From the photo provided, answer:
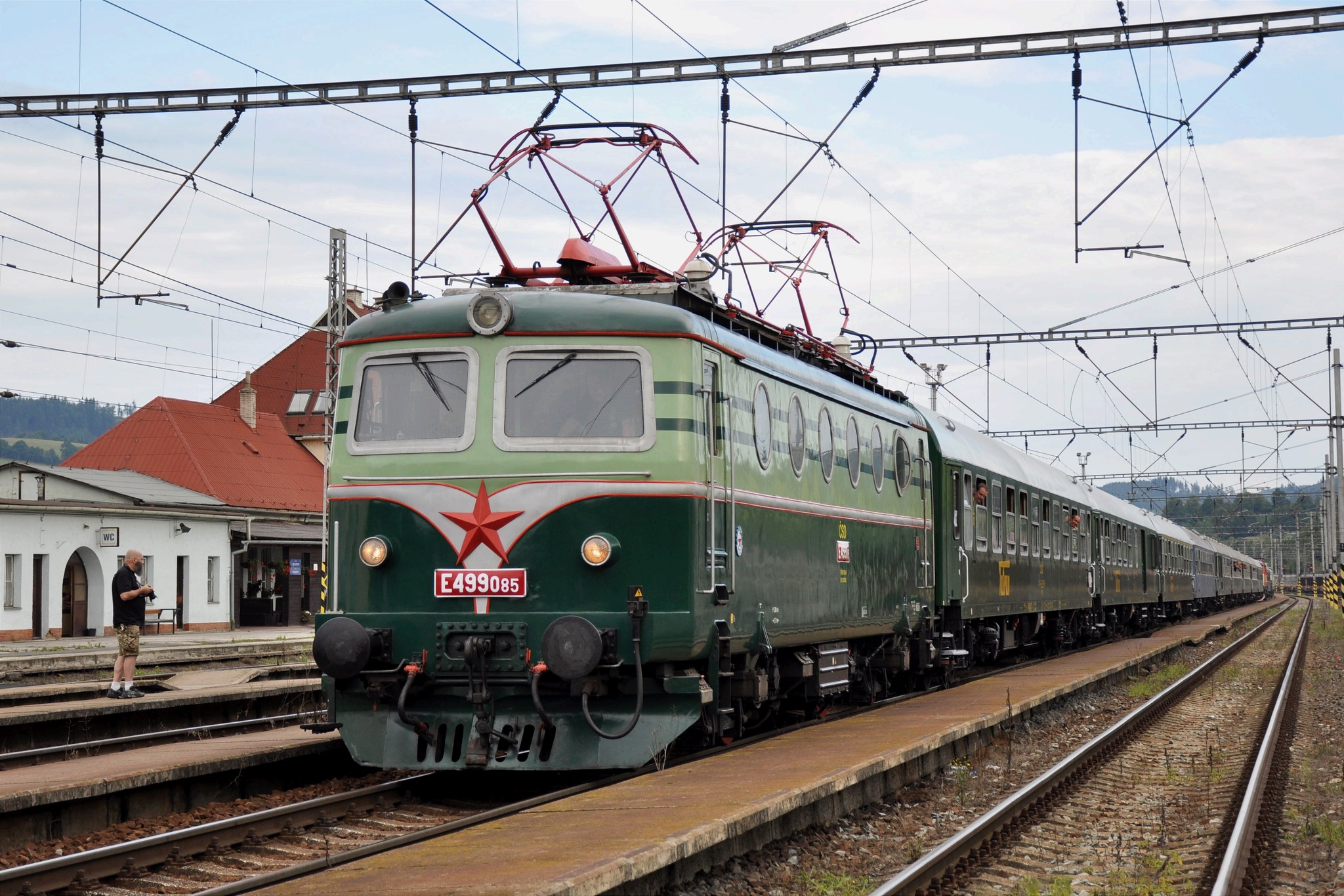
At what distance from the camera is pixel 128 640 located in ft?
52.7

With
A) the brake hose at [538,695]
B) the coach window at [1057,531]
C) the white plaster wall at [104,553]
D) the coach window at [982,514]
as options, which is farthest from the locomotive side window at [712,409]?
the white plaster wall at [104,553]

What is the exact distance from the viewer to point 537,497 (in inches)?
396

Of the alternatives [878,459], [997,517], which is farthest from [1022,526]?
[878,459]

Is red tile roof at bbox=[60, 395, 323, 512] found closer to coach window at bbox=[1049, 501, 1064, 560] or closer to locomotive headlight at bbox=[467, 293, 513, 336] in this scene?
coach window at bbox=[1049, 501, 1064, 560]

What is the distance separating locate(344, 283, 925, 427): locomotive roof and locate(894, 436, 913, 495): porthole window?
179 inches

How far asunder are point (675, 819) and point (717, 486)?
3254 millimetres

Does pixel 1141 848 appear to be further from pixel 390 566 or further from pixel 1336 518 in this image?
pixel 1336 518

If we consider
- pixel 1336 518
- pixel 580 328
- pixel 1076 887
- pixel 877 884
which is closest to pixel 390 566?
pixel 580 328

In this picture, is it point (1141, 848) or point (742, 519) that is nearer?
point (1141, 848)

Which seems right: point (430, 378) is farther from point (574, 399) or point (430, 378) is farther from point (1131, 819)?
point (1131, 819)

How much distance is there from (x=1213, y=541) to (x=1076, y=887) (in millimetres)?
61240

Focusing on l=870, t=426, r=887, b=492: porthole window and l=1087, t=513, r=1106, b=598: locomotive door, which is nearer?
l=870, t=426, r=887, b=492: porthole window

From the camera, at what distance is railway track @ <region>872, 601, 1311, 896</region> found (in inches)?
335

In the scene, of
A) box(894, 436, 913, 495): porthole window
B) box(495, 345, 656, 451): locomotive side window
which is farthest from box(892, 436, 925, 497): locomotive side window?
box(495, 345, 656, 451): locomotive side window
